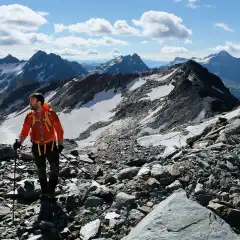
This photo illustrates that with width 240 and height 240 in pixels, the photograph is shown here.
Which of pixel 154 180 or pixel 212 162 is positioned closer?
pixel 154 180

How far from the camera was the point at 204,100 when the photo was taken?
76.8 metres

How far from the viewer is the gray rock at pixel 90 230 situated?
28.7 ft

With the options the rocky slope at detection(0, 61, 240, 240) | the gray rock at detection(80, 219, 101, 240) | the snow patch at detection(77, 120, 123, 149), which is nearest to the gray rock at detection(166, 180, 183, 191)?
the rocky slope at detection(0, 61, 240, 240)

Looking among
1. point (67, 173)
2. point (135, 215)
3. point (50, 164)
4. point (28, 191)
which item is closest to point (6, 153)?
point (67, 173)

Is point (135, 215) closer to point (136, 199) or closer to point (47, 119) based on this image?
point (136, 199)

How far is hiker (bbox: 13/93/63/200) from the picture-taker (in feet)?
36.1

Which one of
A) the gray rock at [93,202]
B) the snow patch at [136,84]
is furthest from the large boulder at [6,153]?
the snow patch at [136,84]

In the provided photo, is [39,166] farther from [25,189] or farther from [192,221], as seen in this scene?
[192,221]

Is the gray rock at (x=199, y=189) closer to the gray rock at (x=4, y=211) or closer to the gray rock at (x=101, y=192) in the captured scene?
the gray rock at (x=101, y=192)

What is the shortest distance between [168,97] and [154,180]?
7745 centimetres

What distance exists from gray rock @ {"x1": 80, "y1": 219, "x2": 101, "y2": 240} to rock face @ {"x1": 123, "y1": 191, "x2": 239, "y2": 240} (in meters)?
1.35

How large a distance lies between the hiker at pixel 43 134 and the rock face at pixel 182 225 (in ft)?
14.2

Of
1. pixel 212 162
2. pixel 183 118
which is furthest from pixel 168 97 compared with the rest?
pixel 212 162

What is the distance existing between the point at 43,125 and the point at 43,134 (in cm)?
27
